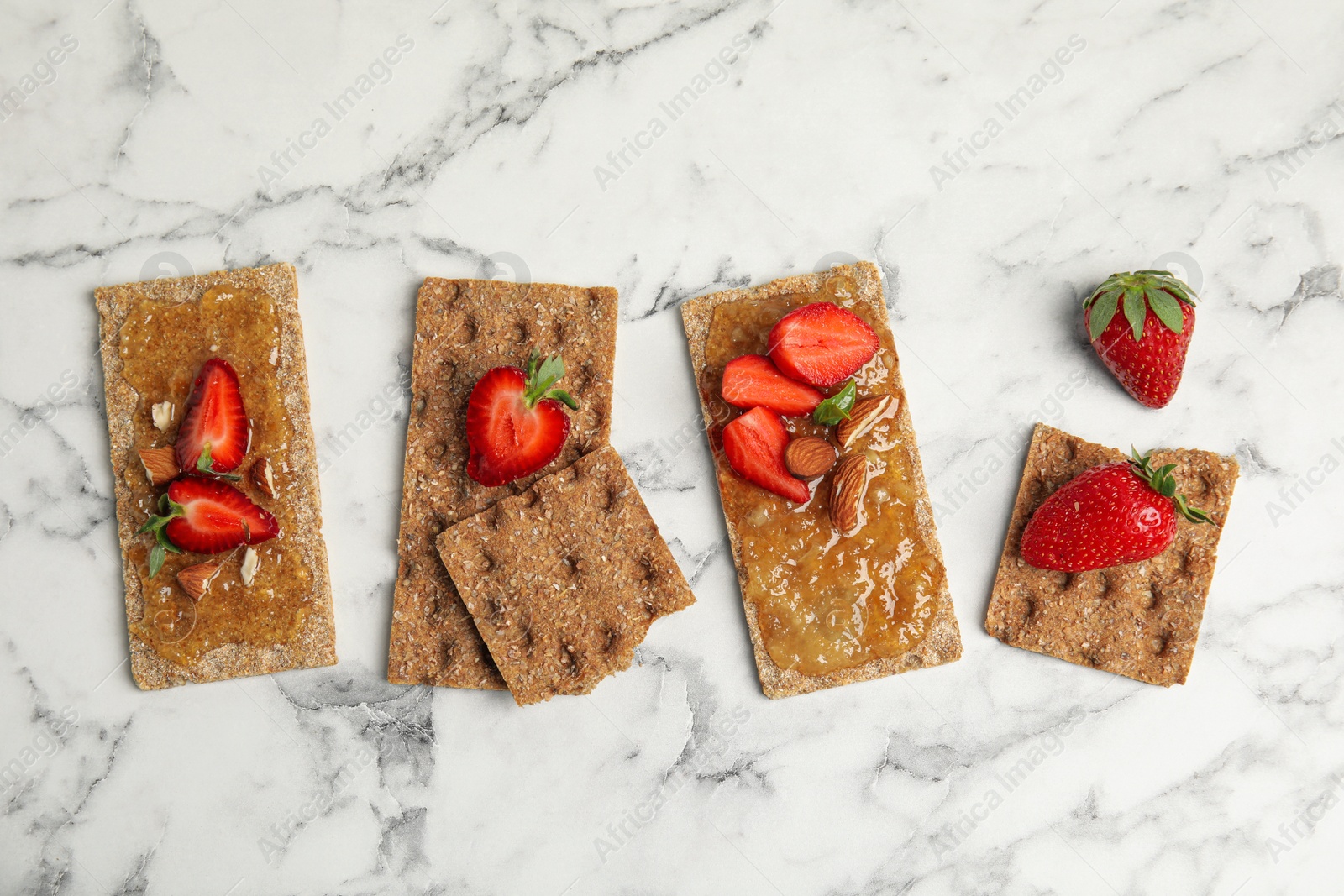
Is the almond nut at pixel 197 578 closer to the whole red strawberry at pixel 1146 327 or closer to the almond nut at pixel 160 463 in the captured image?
the almond nut at pixel 160 463

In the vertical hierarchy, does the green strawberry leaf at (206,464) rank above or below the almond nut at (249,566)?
above

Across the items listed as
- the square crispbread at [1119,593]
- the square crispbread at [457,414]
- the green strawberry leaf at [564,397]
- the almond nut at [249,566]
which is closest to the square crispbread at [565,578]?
the square crispbread at [457,414]

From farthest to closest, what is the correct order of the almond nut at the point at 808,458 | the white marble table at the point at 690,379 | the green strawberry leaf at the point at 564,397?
the white marble table at the point at 690,379 → the almond nut at the point at 808,458 → the green strawberry leaf at the point at 564,397

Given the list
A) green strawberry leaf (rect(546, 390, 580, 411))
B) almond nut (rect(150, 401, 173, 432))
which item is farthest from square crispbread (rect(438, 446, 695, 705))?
almond nut (rect(150, 401, 173, 432))

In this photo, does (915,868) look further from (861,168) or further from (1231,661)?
(861,168)

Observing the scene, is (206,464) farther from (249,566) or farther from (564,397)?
(564,397)

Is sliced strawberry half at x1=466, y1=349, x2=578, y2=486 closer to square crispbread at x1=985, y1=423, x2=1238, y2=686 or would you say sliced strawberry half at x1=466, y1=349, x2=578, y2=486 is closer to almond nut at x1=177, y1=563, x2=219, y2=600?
almond nut at x1=177, y1=563, x2=219, y2=600
